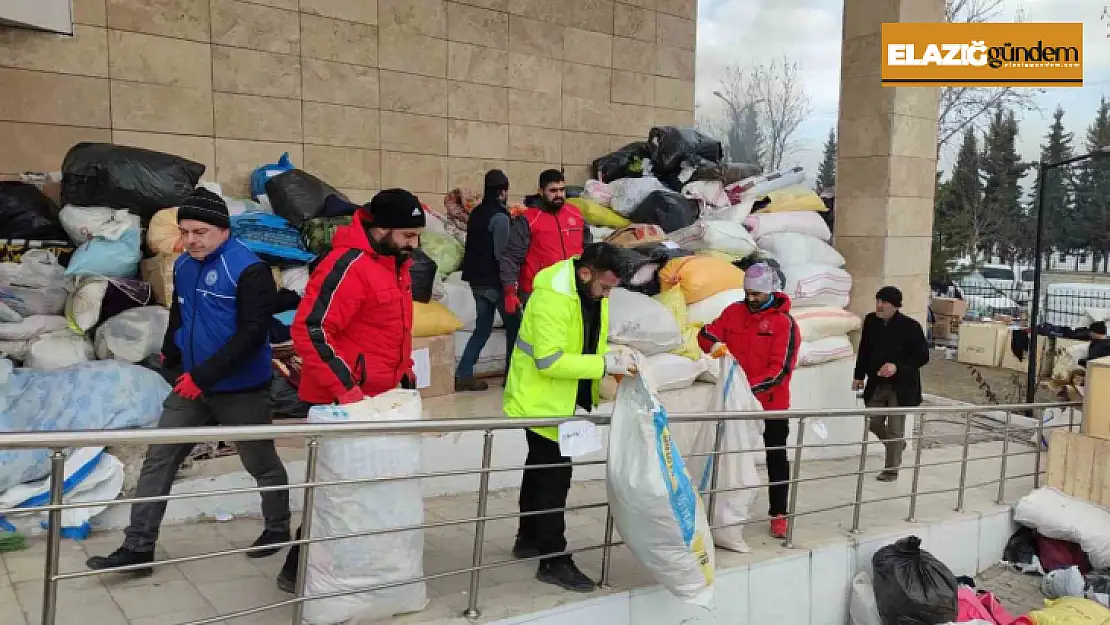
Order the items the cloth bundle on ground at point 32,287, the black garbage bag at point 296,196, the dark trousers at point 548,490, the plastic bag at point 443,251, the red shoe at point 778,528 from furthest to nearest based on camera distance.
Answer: the plastic bag at point 443,251, the black garbage bag at point 296,196, the cloth bundle on ground at point 32,287, the red shoe at point 778,528, the dark trousers at point 548,490

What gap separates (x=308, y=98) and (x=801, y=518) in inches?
186

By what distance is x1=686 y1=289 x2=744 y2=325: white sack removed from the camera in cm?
547

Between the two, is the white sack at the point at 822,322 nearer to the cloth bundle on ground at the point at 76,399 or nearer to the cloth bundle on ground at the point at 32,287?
the cloth bundle on ground at the point at 76,399

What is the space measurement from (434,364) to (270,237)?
130 centimetres

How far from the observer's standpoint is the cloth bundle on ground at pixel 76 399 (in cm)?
330

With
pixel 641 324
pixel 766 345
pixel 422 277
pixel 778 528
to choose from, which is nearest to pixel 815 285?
pixel 641 324

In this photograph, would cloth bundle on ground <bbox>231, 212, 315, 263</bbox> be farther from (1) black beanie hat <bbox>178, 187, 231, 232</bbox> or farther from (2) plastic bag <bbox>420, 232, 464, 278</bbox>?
(1) black beanie hat <bbox>178, 187, 231, 232</bbox>

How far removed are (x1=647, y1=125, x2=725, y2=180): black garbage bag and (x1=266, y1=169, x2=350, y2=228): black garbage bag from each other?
3.26 meters

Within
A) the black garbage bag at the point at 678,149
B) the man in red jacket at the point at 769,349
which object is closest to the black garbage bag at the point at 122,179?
the man in red jacket at the point at 769,349

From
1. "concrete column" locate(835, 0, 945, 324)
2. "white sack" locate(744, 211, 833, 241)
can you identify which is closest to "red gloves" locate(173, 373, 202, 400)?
"white sack" locate(744, 211, 833, 241)

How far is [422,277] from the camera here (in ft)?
15.8

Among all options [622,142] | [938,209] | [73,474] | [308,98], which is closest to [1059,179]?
[938,209]

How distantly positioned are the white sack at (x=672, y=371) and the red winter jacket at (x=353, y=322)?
2211 mm

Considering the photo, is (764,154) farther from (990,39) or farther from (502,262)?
(502,262)
